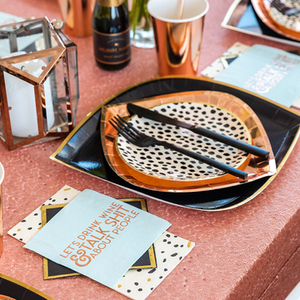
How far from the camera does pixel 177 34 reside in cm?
74

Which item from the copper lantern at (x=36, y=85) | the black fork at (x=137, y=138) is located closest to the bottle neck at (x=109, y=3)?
the copper lantern at (x=36, y=85)

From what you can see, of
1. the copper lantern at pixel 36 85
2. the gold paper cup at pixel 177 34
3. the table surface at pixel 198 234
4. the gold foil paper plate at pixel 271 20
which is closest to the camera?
the table surface at pixel 198 234

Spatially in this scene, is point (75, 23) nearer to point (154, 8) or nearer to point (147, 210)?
point (154, 8)

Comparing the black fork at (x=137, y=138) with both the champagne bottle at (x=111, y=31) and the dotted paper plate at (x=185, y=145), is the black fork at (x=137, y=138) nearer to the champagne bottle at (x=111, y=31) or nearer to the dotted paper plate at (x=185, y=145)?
the dotted paper plate at (x=185, y=145)

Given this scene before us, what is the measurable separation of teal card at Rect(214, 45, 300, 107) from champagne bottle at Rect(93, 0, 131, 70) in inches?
8.3

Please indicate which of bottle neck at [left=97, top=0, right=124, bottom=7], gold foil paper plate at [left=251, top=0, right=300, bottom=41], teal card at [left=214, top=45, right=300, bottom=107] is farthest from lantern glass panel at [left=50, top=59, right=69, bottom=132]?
gold foil paper plate at [left=251, top=0, right=300, bottom=41]

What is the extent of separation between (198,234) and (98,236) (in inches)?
5.2

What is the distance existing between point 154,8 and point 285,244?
1.71 feet

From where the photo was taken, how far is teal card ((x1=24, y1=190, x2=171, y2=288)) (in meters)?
0.45

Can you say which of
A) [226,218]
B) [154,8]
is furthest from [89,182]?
[154,8]

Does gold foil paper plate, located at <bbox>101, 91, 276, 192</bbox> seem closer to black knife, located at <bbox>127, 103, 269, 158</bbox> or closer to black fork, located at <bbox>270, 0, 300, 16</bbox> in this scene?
black knife, located at <bbox>127, 103, 269, 158</bbox>

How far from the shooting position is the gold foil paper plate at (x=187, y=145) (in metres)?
0.54

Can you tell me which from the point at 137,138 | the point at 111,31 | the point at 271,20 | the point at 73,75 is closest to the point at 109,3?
the point at 111,31

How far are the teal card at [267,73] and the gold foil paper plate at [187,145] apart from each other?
105 millimetres
